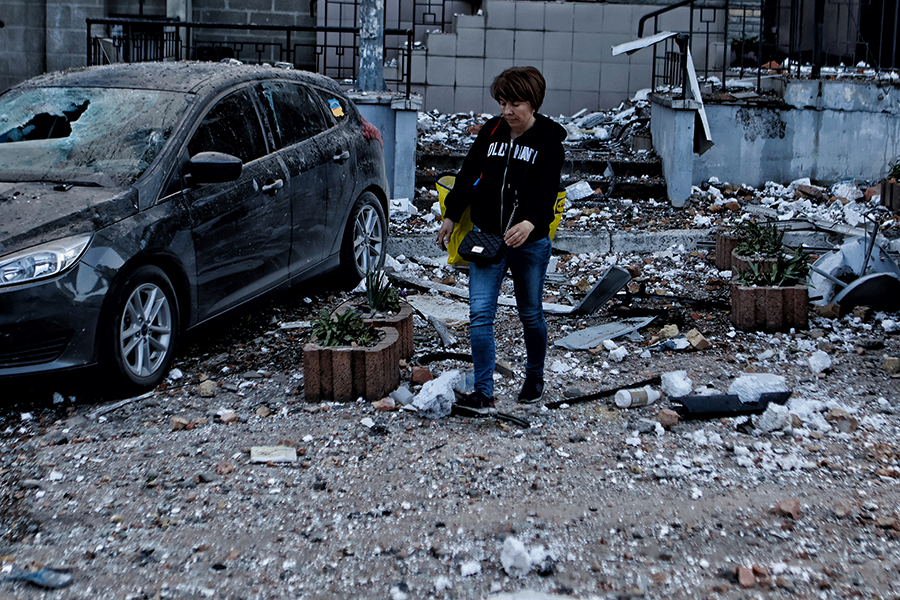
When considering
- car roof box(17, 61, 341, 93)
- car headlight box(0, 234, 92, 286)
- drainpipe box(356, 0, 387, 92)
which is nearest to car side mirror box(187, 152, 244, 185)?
car roof box(17, 61, 341, 93)

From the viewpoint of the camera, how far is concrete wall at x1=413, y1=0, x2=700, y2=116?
44.4ft

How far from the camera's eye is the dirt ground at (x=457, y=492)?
318cm

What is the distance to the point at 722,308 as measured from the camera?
6.91 meters

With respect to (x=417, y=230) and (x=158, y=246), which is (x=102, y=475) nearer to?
(x=158, y=246)

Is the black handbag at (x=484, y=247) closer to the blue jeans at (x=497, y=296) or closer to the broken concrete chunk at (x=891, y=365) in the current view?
the blue jeans at (x=497, y=296)

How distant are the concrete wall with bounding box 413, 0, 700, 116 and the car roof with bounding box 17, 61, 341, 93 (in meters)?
7.69

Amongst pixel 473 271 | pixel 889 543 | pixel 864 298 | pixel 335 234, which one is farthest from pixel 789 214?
pixel 889 543

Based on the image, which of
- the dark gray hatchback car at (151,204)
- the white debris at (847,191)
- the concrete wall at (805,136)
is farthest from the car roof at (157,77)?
the white debris at (847,191)

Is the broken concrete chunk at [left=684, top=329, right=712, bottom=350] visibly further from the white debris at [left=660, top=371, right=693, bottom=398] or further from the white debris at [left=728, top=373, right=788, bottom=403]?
the white debris at [left=728, top=373, right=788, bottom=403]

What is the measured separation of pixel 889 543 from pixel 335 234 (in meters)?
4.40

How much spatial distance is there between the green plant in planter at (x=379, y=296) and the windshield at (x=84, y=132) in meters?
1.43

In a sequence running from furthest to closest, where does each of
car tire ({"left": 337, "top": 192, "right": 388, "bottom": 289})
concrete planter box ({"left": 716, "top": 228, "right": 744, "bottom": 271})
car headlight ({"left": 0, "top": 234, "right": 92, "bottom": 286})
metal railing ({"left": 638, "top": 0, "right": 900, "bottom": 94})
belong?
metal railing ({"left": 638, "top": 0, "right": 900, "bottom": 94}), concrete planter box ({"left": 716, "top": 228, "right": 744, "bottom": 271}), car tire ({"left": 337, "top": 192, "right": 388, "bottom": 289}), car headlight ({"left": 0, "top": 234, "right": 92, "bottom": 286})

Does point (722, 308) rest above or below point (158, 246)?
below

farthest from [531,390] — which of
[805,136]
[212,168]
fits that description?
[805,136]
